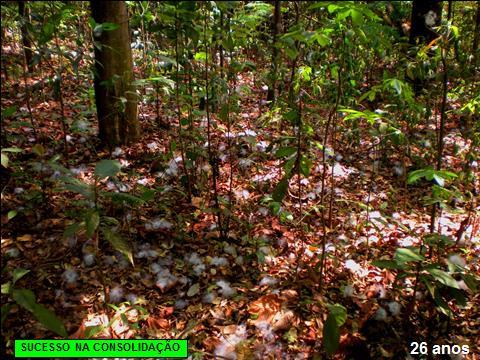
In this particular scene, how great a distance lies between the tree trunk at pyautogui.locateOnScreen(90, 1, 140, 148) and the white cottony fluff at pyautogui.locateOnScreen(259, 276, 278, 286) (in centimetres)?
155

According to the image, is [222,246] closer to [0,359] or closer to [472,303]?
[0,359]

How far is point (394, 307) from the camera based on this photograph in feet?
7.68

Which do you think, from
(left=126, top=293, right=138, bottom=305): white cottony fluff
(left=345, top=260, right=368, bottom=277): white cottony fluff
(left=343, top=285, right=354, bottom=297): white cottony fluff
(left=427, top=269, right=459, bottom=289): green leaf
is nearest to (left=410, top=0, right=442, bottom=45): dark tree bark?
(left=345, top=260, right=368, bottom=277): white cottony fluff

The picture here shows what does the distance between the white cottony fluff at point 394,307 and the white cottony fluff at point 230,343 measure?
942 mm

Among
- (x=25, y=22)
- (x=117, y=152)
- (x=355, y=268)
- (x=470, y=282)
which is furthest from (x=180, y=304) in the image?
(x=25, y=22)

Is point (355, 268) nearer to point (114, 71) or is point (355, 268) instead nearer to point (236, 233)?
point (236, 233)

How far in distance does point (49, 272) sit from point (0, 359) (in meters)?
0.75

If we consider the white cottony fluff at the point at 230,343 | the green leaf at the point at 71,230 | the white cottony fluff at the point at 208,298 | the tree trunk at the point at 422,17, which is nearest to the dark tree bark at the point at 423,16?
the tree trunk at the point at 422,17

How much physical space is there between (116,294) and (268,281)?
991 mm

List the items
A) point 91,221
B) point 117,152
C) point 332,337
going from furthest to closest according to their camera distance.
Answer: point 117,152, point 332,337, point 91,221

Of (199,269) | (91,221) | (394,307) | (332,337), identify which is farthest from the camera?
(199,269)

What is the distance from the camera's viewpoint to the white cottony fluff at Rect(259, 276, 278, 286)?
250cm

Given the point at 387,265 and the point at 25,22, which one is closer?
the point at 387,265

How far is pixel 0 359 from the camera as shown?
161 centimetres
